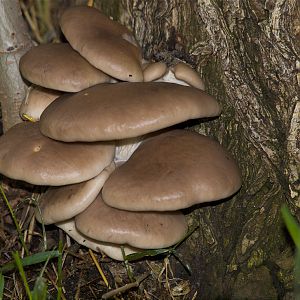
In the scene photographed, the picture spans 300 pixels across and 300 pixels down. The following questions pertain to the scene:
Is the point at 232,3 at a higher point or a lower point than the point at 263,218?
higher

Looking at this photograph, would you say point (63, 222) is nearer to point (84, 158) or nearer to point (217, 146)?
point (84, 158)

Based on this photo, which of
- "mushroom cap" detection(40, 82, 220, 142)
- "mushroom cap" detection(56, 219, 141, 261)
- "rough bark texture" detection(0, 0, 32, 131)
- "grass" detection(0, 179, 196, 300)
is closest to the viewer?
"mushroom cap" detection(40, 82, 220, 142)

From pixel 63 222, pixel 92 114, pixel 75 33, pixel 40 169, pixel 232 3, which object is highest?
pixel 232 3

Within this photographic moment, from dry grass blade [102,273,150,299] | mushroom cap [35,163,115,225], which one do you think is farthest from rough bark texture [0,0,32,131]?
dry grass blade [102,273,150,299]

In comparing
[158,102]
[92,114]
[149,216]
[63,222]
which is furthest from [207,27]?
[63,222]

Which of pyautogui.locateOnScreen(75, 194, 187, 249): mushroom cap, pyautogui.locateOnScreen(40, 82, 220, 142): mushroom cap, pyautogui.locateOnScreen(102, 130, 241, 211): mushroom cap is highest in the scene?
pyautogui.locateOnScreen(40, 82, 220, 142): mushroom cap

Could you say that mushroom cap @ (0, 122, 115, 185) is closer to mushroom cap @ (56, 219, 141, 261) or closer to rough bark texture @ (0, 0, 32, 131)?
mushroom cap @ (56, 219, 141, 261)

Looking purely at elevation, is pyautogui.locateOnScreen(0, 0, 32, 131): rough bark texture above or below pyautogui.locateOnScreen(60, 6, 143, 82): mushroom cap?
below
